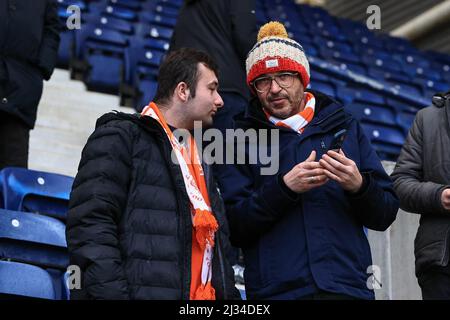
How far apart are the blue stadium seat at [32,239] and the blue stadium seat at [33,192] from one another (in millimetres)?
252

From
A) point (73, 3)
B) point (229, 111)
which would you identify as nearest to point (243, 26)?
point (229, 111)

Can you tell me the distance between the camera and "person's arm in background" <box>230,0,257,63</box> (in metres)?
4.37

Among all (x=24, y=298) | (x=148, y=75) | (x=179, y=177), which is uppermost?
(x=148, y=75)

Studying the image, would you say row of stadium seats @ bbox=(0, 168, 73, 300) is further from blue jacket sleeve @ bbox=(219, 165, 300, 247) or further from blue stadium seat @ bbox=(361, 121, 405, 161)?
blue stadium seat @ bbox=(361, 121, 405, 161)

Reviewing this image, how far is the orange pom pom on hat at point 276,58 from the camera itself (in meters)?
2.95

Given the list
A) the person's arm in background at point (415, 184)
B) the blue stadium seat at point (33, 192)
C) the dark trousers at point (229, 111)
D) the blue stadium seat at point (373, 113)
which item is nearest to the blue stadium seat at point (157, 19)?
the blue stadium seat at point (373, 113)

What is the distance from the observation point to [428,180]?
10.2 feet

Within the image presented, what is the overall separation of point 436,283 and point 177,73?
1.12m

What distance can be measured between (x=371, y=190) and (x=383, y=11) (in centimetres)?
1303

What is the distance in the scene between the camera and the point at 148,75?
662 cm

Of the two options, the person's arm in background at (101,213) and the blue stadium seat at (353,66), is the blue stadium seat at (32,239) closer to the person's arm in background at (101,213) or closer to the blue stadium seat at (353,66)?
the person's arm in background at (101,213)

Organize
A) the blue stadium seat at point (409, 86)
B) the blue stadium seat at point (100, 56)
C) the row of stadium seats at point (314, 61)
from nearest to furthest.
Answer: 1. the row of stadium seats at point (314, 61)
2. the blue stadium seat at point (100, 56)
3. the blue stadium seat at point (409, 86)
